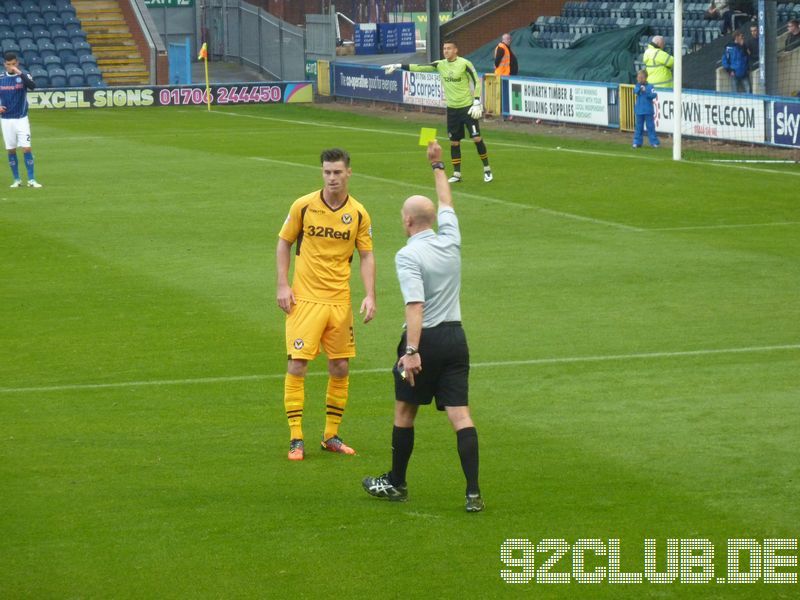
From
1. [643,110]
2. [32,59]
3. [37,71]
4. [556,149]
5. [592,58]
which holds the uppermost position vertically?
[32,59]

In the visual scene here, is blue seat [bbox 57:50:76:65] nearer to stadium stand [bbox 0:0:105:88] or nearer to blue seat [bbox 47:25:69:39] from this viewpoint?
stadium stand [bbox 0:0:105:88]

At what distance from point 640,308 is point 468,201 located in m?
8.50

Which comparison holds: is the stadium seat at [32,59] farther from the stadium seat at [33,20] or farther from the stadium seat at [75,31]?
the stadium seat at [75,31]

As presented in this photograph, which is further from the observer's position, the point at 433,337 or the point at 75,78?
the point at 75,78

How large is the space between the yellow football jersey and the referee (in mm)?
1426

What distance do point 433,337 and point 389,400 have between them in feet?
10.1

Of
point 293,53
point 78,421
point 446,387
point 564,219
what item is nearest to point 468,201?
point 564,219

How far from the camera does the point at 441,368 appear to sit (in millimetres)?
8062

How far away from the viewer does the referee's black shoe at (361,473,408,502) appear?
8.31 metres

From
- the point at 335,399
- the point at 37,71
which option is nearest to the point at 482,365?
the point at 335,399

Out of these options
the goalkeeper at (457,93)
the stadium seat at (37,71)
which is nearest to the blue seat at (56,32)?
the stadium seat at (37,71)

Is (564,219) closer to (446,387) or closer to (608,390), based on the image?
(608,390)

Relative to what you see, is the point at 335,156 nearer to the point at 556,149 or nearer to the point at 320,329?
the point at 320,329

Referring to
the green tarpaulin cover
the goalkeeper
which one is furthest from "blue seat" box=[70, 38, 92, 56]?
the goalkeeper
